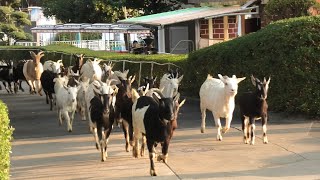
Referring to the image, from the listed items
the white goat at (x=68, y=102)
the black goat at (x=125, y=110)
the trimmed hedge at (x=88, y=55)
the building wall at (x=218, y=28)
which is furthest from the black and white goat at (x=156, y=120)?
the building wall at (x=218, y=28)

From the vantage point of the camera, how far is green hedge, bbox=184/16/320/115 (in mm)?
14492

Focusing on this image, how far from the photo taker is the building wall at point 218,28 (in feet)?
94.3

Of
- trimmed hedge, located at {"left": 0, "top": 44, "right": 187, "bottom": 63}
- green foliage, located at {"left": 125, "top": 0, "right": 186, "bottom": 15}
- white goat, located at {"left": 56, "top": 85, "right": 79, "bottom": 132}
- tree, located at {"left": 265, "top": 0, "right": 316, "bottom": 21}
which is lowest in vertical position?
white goat, located at {"left": 56, "top": 85, "right": 79, "bottom": 132}

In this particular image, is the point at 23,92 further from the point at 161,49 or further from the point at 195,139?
the point at 195,139

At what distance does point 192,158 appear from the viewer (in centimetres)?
1077

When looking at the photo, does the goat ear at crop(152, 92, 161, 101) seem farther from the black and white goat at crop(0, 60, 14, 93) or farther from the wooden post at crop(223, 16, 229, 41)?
the wooden post at crop(223, 16, 229, 41)

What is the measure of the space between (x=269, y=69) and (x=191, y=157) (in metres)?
5.20

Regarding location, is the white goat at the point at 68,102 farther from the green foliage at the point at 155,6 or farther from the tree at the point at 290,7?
the green foliage at the point at 155,6

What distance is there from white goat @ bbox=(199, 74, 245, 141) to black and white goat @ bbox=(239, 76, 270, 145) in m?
0.30

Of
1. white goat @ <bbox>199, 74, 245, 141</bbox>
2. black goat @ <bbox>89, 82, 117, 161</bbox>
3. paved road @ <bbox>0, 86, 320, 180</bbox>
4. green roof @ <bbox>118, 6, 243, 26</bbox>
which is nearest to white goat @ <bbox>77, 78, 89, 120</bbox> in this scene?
paved road @ <bbox>0, 86, 320, 180</bbox>

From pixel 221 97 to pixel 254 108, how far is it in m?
0.77

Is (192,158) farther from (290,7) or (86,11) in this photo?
(86,11)

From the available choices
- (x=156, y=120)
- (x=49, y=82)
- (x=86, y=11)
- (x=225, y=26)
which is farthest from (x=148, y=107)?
(x=86, y=11)

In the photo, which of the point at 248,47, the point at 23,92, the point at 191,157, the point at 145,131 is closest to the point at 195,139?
the point at 191,157
